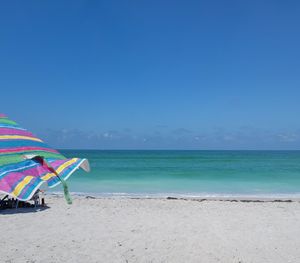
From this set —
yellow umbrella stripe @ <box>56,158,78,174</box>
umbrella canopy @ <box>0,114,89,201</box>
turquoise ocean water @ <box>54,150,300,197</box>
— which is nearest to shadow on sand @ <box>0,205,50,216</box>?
umbrella canopy @ <box>0,114,89,201</box>

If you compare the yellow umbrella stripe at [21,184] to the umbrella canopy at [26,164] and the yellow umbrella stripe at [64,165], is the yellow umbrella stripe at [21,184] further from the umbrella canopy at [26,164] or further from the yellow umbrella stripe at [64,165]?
the yellow umbrella stripe at [64,165]

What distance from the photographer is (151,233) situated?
20.6 feet

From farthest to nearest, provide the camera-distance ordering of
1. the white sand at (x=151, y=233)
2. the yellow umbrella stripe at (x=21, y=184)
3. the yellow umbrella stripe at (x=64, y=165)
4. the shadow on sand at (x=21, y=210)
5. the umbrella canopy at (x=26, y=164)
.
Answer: the shadow on sand at (x=21, y=210), the yellow umbrella stripe at (x=64, y=165), the umbrella canopy at (x=26, y=164), the yellow umbrella stripe at (x=21, y=184), the white sand at (x=151, y=233)

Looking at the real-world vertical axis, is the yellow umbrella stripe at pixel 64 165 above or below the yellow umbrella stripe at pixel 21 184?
above

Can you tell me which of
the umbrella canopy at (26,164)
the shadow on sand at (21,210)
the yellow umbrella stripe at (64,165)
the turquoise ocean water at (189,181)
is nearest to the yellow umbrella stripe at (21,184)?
the umbrella canopy at (26,164)

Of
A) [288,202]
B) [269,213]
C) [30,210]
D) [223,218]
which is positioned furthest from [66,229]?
[288,202]

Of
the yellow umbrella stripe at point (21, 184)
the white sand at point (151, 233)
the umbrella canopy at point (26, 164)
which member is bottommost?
the white sand at point (151, 233)

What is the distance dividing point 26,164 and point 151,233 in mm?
3103

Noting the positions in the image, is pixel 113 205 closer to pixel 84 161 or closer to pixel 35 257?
pixel 84 161

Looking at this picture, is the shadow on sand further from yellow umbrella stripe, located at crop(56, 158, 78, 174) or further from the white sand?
yellow umbrella stripe, located at crop(56, 158, 78, 174)

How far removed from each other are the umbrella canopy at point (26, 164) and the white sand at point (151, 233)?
2.68 ft

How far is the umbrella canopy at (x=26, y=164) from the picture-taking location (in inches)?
264

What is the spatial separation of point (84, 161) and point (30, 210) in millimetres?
2225

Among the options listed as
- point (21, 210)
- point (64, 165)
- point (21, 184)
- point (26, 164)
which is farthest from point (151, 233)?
point (21, 210)
